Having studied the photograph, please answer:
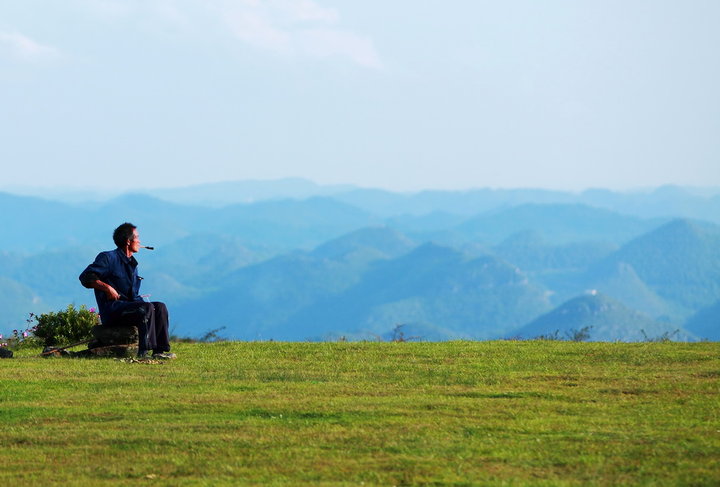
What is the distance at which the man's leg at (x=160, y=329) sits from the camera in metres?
14.5

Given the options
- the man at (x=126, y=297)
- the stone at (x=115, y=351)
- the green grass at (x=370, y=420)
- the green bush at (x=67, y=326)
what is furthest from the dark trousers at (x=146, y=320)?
the green bush at (x=67, y=326)

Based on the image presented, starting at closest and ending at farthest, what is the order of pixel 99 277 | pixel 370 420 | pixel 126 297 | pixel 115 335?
pixel 370 420 < pixel 99 277 < pixel 126 297 < pixel 115 335

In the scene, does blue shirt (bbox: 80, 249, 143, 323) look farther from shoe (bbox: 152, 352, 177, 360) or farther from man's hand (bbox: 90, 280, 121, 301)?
shoe (bbox: 152, 352, 177, 360)

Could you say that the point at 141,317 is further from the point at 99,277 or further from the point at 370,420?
the point at 370,420

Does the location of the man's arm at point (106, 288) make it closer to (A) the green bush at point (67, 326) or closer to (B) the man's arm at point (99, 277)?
(B) the man's arm at point (99, 277)

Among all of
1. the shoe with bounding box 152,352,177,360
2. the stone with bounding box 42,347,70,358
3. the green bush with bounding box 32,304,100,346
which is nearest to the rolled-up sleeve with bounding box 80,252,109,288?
the shoe with bounding box 152,352,177,360

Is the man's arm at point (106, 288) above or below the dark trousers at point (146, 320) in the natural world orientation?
above

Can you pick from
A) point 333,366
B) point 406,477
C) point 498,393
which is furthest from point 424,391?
point 406,477

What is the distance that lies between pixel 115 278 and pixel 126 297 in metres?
0.32

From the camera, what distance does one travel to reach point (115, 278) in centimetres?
1456

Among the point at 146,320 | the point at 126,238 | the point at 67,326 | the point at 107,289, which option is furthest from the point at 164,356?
the point at 67,326

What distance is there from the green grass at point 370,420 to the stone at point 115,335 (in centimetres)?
49

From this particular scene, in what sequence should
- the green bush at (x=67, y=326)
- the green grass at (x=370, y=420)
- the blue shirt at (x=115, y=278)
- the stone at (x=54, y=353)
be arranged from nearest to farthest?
the green grass at (x=370, y=420), the blue shirt at (x=115, y=278), the stone at (x=54, y=353), the green bush at (x=67, y=326)

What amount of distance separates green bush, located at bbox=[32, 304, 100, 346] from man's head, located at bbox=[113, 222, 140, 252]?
107 inches
